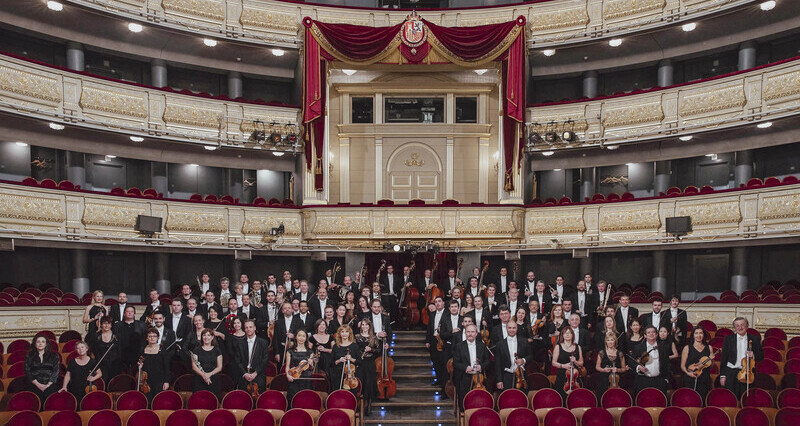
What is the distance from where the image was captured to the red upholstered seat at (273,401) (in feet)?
22.0

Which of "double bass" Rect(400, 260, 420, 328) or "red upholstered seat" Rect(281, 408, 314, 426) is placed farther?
"double bass" Rect(400, 260, 420, 328)

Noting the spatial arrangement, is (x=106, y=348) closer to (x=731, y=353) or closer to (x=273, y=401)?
(x=273, y=401)

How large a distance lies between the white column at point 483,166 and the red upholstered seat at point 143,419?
36.0ft

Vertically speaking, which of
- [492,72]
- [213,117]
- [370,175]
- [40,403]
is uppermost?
[492,72]

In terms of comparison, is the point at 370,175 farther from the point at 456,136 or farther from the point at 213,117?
the point at 213,117

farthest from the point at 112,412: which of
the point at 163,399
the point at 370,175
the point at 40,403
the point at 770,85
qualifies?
the point at 770,85

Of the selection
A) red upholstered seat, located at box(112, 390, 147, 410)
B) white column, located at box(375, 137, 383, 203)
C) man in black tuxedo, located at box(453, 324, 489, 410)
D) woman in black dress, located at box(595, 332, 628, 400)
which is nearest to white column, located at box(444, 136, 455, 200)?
white column, located at box(375, 137, 383, 203)

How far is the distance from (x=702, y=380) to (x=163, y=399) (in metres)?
5.53

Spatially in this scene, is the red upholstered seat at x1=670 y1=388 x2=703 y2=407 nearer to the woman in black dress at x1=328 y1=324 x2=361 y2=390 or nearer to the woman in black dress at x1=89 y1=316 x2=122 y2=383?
the woman in black dress at x1=328 y1=324 x2=361 y2=390

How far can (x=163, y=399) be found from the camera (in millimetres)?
6641

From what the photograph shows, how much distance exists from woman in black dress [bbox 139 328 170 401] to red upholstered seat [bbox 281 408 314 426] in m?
1.80

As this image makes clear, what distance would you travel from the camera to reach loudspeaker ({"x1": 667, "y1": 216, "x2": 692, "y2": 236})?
12.4m

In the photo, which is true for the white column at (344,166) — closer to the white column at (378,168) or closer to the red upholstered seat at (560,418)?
the white column at (378,168)

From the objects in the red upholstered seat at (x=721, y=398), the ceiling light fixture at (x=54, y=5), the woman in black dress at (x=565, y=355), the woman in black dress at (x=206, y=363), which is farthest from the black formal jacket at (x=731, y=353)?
the ceiling light fixture at (x=54, y=5)
